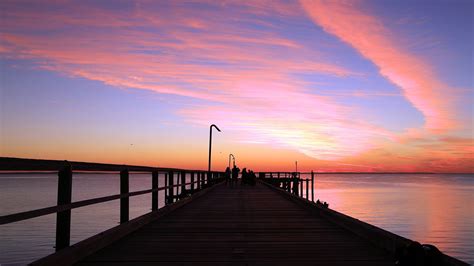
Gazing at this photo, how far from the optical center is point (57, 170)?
4.97 metres

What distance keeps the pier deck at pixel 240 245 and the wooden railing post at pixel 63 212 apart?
386mm

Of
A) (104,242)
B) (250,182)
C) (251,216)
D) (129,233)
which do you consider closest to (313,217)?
(251,216)

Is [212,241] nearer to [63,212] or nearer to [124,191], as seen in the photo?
[124,191]

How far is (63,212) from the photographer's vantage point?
204 inches

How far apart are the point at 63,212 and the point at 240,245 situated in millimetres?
2599

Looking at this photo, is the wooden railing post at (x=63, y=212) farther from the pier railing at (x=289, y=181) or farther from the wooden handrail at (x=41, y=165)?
the pier railing at (x=289, y=181)

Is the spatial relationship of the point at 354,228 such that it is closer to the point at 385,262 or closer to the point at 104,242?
the point at 385,262

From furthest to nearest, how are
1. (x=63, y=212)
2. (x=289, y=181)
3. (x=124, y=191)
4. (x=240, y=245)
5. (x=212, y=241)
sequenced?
(x=289, y=181) < (x=124, y=191) < (x=212, y=241) < (x=240, y=245) < (x=63, y=212)

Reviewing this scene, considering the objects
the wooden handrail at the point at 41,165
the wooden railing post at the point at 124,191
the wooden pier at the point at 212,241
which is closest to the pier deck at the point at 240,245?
the wooden pier at the point at 212,241

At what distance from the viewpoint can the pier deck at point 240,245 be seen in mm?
5605

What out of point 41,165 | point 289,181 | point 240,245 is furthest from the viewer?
point 289,181

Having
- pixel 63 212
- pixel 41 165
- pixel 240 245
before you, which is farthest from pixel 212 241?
pixel 41 165

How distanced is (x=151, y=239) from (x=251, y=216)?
4.14 metres

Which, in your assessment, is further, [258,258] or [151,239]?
[151,239]
